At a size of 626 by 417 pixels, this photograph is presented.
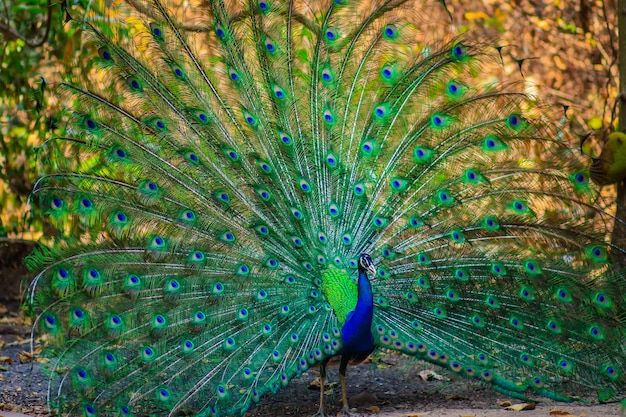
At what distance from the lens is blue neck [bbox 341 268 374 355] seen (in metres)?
4.83

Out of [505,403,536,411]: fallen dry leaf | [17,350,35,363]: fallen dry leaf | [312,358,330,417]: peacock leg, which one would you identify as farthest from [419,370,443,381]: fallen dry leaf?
[17,350,35,363]: fallen dry leaf

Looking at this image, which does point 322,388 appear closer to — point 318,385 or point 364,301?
point 364,301

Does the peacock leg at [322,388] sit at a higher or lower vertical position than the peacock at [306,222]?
lower

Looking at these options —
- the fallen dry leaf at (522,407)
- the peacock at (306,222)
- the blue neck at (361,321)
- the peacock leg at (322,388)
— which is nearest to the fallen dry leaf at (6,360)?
the peacock at (306,222)

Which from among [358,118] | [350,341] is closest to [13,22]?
[358,118]

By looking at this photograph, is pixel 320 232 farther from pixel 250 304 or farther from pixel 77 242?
Result: pixel 77 242

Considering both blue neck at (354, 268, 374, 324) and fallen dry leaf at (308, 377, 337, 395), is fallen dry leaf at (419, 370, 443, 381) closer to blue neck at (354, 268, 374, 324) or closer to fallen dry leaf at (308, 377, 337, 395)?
fallen dry leaf at (308, 377, 337, 395)

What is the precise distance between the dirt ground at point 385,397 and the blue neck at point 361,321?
20.1 inches

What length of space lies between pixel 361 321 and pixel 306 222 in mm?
756

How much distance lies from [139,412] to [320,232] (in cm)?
156

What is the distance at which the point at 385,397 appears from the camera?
5.59 metres

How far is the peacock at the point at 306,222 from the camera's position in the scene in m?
4.88

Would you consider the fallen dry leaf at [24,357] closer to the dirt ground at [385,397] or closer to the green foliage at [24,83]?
the dirt ground at [385,397]

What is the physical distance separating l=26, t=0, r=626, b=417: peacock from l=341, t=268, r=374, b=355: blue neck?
1 cm
